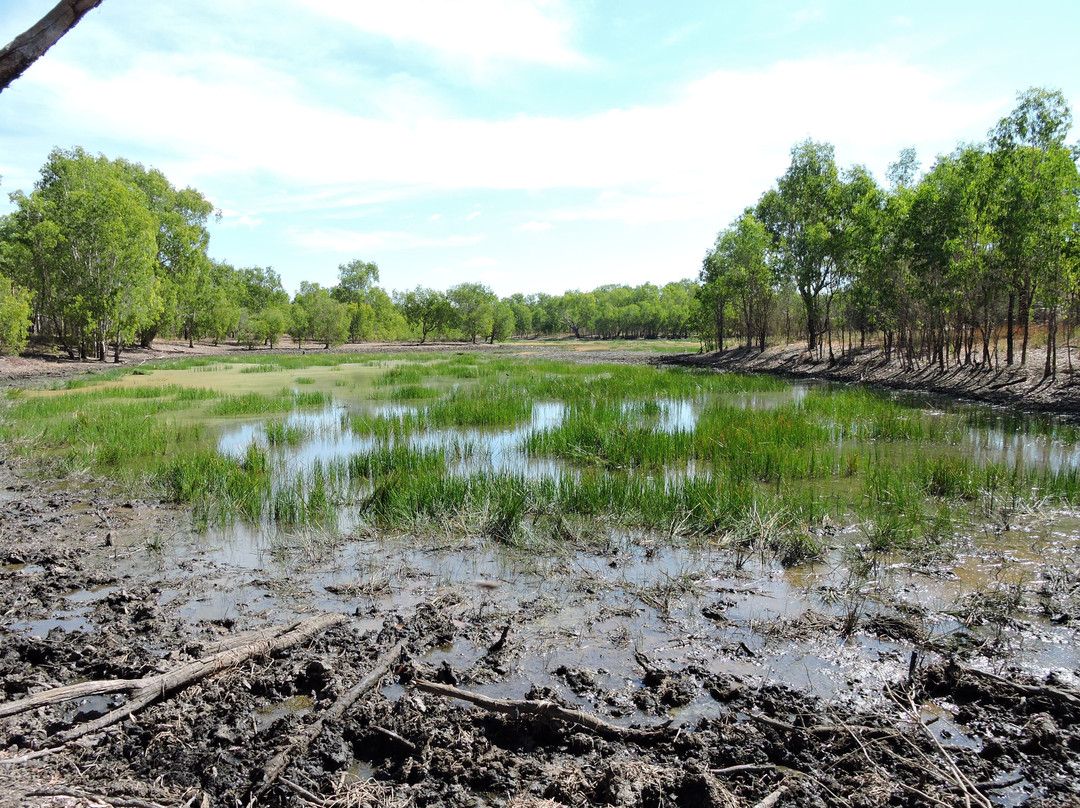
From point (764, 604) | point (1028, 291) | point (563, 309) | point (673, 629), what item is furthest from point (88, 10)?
point (563, 309)

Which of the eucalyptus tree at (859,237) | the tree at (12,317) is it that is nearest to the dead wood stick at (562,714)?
the eucalyptus tree at (859,237)

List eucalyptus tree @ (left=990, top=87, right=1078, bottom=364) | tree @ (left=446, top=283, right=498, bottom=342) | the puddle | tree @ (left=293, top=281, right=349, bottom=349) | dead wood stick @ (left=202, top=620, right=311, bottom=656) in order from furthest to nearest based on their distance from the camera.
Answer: tree @ (left=446, top=283, right=498, bottom=342) < tree @ (left=293, top=281, right=349, bottom=349) < eucalyptus tree @ (left=990, top=87, right=1078, bottom=364) < the puddle < dead wood stick @ (left=202, top=620, right=311, bottom=656)

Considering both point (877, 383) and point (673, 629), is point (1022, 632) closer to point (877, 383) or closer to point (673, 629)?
point (673, 629)

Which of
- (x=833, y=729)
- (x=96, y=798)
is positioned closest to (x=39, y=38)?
(x=96, y=798)

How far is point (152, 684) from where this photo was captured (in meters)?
3.45

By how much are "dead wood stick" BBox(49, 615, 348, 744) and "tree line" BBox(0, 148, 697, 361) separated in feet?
113

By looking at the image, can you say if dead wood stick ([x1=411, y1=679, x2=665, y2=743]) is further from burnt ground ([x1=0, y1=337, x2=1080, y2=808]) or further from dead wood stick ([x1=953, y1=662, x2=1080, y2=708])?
dead wood stick ([x1=953, y1=662, x2=1080, y2=708])

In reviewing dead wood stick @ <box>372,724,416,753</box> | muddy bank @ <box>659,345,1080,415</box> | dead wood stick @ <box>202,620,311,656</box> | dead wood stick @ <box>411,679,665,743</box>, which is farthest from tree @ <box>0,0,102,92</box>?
muddy bank @ <box>659,345,1080,415</box>

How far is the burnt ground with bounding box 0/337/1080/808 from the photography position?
2.84 meters

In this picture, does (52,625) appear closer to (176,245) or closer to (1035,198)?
(1035,198)

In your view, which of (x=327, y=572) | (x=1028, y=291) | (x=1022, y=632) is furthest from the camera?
(x=1028, y=291)

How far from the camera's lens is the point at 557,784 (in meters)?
2.88

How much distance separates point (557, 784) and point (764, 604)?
299cm

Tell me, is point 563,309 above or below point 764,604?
above
